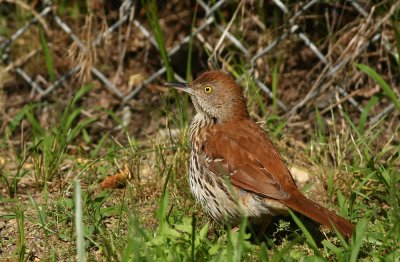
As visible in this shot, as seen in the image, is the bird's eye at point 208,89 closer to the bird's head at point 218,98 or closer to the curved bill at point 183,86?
the bird's head at point 218,98

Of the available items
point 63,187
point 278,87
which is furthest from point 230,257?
point 278,87

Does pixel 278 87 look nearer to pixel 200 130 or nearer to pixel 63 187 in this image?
pixel 200 130

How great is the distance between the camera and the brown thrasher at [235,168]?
14.9 feet

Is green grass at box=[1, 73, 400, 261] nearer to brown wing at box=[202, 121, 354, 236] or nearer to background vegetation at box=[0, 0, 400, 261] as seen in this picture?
background vegetation at box=[0, 0, 400, 261]

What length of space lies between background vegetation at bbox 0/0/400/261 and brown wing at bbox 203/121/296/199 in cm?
24

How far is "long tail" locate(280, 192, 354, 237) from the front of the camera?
4.32m

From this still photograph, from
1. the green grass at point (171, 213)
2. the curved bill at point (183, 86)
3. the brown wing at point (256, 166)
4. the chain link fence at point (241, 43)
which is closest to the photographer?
the green grass at point (171, 213)

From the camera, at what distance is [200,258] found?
4.02 m

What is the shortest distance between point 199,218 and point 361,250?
1.11 meters

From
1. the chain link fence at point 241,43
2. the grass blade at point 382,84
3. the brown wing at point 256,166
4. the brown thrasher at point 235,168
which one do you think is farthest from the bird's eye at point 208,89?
the grass blade at point 382,84

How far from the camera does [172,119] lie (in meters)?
5.79

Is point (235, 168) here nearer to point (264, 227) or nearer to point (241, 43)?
point (264, 227)

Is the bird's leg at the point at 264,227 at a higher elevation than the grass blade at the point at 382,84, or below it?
below

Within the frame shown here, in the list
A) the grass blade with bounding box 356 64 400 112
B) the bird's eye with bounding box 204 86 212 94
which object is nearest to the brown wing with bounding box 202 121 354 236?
the bird's eye with bounding box 204 86 212 94
